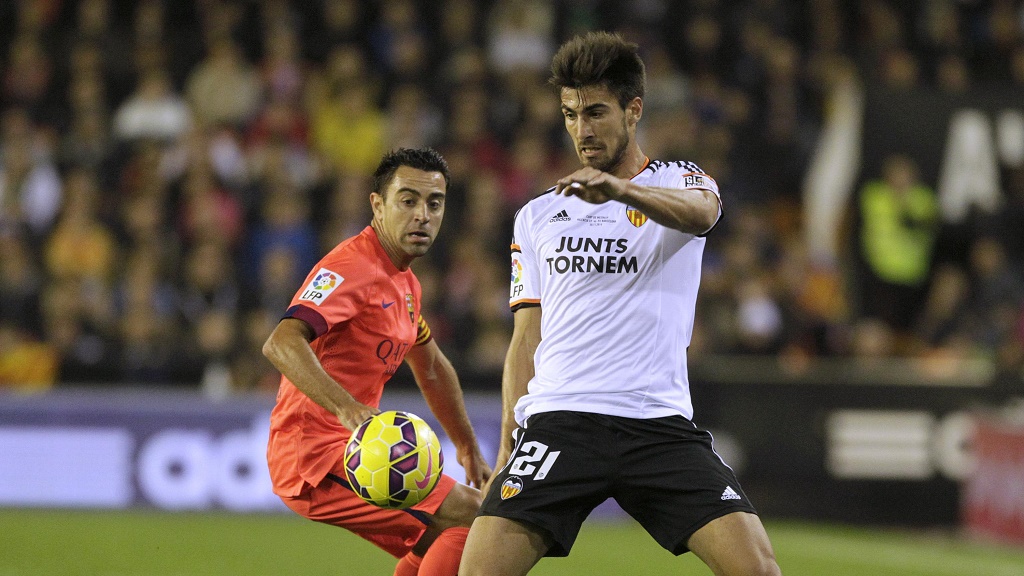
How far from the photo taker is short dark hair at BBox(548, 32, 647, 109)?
5.06 metres

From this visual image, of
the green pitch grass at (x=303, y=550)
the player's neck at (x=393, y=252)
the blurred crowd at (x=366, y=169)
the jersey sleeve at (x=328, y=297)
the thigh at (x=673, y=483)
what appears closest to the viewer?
the thigh at (x=673, y=483)

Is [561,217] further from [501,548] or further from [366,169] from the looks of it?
[366,169]

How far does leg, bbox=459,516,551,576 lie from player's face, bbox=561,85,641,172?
1326 millimetres

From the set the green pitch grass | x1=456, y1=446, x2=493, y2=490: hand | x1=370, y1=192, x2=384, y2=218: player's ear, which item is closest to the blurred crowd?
the green pitch grass

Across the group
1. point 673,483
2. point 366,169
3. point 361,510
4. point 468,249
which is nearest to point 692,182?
point 673,483

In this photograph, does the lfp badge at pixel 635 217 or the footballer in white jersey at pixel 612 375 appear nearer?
the footballer in white jersey at pixel 612 375

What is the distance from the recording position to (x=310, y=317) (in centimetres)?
549

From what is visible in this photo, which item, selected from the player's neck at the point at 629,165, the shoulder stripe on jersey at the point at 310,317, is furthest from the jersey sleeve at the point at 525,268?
the shoulder stripe on jersey at the point at 310,317

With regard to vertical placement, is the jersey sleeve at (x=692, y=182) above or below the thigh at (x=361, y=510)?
above

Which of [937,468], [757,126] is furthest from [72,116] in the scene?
[937,468]

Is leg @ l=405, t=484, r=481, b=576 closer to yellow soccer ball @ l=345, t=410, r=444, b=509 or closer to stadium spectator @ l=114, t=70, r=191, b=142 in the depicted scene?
yellow soccer ball @ l=345, t=410, r=444, b=509

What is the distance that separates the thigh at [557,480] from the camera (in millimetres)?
4906

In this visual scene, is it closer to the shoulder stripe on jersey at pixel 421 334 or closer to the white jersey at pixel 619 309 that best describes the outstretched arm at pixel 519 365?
the white jersey at pixel 619 309

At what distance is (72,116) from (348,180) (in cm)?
322
